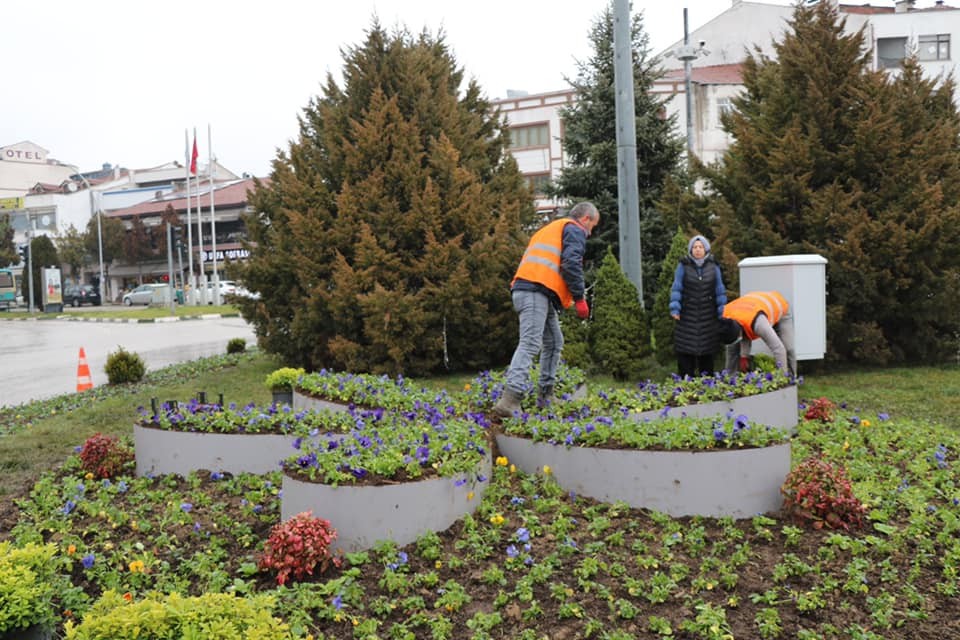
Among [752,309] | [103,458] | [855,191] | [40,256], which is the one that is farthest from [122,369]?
[40,256]

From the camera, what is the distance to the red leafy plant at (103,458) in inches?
246

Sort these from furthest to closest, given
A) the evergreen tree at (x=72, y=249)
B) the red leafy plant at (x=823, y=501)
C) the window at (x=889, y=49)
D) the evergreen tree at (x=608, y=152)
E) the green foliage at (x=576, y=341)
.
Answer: the evergreen tree at (x=72, y=249) → the window at (x=889, y=49) → the evergreen tree at (x=608, y=152) → the green foliage at (x=576, y=341) → the red leafy plant at (x=823, y=501)

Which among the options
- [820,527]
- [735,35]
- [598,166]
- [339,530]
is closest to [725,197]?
[598,166]

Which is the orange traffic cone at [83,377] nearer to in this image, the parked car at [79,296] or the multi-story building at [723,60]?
the multi-story building at [723,60]

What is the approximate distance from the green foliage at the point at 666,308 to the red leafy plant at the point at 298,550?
7.79 meters

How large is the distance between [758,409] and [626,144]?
495cm

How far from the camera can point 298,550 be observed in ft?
13.1

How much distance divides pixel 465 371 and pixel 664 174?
6.70 meters

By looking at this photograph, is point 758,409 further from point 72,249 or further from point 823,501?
point 72,249

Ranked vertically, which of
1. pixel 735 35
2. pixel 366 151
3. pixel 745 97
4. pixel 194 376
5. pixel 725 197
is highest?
pixel 735 35

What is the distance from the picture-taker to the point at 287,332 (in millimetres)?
12828

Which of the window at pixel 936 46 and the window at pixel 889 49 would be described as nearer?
the window at pixel 889 49

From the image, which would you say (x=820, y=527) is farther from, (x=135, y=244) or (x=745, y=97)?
(x=135, y=244)

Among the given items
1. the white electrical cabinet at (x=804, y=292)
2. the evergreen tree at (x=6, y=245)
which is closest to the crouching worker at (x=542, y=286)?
the white electrical cabinet at (x=804, y=292)
